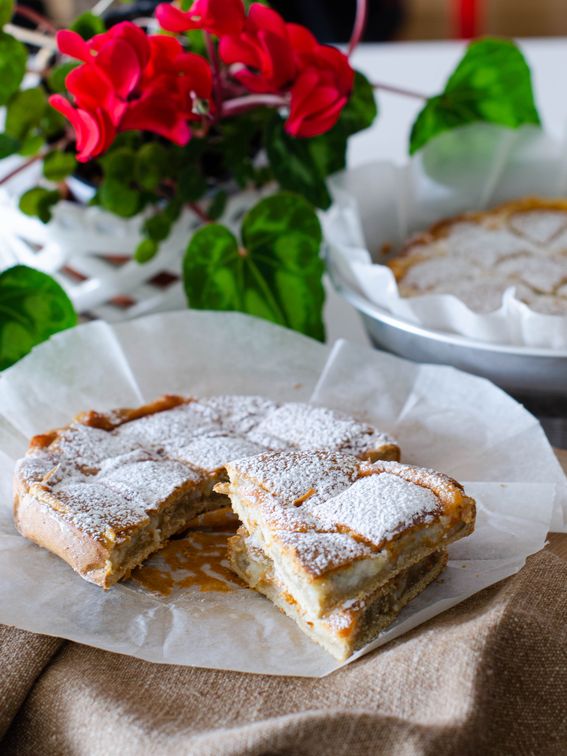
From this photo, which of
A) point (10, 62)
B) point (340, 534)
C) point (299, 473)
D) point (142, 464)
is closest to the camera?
point (340, 534)

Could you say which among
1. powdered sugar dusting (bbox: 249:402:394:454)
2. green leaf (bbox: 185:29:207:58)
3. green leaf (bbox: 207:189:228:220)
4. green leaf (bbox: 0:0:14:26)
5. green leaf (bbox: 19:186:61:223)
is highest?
green leaf (bbox: 0:0:14:26)

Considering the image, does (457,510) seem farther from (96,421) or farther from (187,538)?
(96,421)

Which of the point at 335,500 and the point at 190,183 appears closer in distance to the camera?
the point at 335,500

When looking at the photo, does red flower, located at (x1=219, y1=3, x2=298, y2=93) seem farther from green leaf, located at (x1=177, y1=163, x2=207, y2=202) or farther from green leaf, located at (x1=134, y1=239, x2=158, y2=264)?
green leaf, located at (x1=134, y1=239, x2=158, y2=264)

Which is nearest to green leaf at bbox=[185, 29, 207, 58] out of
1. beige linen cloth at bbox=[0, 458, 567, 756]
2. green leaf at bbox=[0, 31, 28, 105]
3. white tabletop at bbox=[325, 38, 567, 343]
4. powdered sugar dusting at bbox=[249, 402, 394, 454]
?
green leaf at bbox=[0, 31, 28, 105]

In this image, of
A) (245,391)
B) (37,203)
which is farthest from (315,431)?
(37,203)

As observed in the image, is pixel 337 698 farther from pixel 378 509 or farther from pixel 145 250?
pixel 145 250
